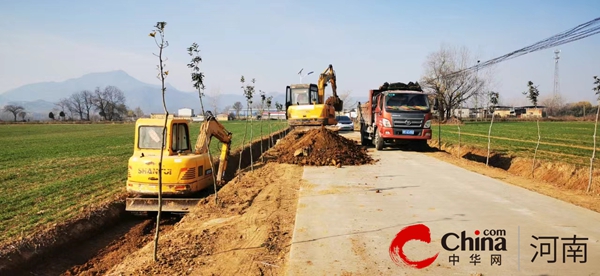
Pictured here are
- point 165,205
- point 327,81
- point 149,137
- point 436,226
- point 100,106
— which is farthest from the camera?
point 100,106

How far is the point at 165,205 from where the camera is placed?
948 centimetres

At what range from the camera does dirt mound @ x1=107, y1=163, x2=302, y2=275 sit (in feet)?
17.1

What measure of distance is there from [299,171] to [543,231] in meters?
7.59

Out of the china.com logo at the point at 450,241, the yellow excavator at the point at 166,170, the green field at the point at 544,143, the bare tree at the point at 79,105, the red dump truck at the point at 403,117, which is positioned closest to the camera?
the china.com logo at the point at 450,241

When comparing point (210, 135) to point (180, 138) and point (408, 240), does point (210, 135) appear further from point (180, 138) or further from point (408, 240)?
point (408, 240)

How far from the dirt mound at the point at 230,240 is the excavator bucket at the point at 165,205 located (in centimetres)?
53

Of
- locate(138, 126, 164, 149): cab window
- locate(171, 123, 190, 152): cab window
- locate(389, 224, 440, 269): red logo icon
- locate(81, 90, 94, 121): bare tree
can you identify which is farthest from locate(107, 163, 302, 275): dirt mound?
locate(81, 90, 94, 121): bare tree

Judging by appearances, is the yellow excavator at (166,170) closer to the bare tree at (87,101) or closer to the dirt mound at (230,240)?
the dirt mound at (230,240)

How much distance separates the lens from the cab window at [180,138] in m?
10.1

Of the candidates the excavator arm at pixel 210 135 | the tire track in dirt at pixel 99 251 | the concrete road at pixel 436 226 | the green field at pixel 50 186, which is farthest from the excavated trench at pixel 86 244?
the concrete road at pixel 436 226

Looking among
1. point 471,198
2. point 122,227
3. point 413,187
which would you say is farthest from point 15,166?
point 471,198

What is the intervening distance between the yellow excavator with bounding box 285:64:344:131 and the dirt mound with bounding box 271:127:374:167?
3.95 metres

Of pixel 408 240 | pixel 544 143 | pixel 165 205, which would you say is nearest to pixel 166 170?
pixel 165 205

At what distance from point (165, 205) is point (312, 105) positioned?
41.3 ft
